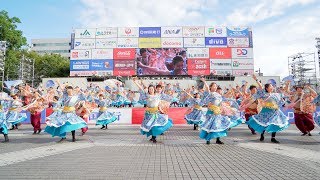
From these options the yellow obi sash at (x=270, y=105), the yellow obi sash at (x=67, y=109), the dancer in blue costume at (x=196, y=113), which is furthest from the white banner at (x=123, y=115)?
the yellow obi sash at (x=270, y=105)

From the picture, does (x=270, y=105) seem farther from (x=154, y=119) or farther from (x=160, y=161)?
(x=160, y=161)

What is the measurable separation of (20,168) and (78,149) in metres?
2.46

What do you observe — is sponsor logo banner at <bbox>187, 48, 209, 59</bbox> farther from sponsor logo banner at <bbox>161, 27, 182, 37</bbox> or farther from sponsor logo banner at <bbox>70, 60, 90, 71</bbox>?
sponsor logo banner at <bbox>70, 60, 90, 71</bbox>

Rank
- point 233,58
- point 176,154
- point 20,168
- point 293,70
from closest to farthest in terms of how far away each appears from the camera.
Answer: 1. point 20,168
2. point 176,154
3. point 233,58
4. point 293,70

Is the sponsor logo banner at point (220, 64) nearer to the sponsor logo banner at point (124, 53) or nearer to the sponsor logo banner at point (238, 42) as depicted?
the sponsor logo banner at point (238, 42)

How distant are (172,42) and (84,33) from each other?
12.0 metres

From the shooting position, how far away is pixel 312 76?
40156 millimetres

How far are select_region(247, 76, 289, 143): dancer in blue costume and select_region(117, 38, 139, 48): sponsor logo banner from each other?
1204 inches

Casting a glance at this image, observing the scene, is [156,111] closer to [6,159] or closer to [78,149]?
[78,149]

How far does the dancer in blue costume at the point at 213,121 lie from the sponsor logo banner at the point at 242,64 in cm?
3008

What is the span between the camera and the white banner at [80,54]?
38938 millimetres

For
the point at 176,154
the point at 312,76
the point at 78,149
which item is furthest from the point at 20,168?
the point at 312,76

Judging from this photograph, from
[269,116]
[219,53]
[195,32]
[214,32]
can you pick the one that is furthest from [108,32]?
[269,116]

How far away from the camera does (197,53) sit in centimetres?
3906
